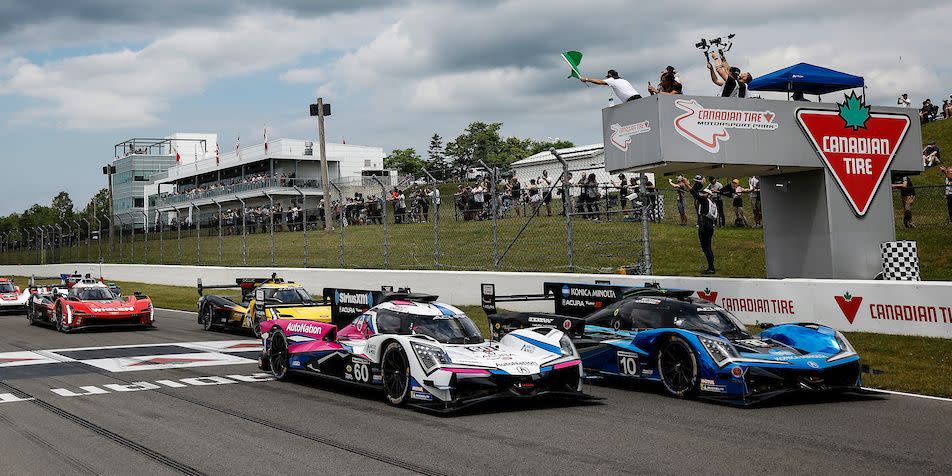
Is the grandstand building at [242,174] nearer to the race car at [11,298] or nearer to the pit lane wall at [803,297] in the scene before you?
the race car at [11,298]

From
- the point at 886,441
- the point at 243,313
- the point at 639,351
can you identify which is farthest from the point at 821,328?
the point at 243,313

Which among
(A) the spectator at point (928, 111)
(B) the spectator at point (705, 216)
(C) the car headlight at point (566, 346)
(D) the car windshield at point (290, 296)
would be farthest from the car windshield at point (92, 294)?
(A) the spectator at point (928, 111)

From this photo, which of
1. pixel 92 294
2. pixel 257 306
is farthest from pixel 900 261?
pixel 92 294

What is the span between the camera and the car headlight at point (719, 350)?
9445 millimetres

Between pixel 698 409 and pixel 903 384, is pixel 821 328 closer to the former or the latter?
pixel 903 384

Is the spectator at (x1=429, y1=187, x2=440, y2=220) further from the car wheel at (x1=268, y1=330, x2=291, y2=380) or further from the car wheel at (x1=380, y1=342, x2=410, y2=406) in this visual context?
the car wheel at (x1=380, y1=342, x2=410, y2=406)

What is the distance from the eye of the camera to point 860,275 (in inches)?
625

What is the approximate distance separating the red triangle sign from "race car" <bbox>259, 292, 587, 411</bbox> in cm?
817

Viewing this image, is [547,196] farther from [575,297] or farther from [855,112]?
[855,112]

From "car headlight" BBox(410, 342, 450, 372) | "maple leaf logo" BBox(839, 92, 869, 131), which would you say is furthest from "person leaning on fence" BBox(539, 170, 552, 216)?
"car headlight" BBox(410, 342, 450, 372)

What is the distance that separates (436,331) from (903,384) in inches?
228

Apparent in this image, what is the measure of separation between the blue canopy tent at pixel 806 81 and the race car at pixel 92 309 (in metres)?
14.9

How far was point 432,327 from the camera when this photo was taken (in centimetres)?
1041

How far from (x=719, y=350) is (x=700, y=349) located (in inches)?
8.9
